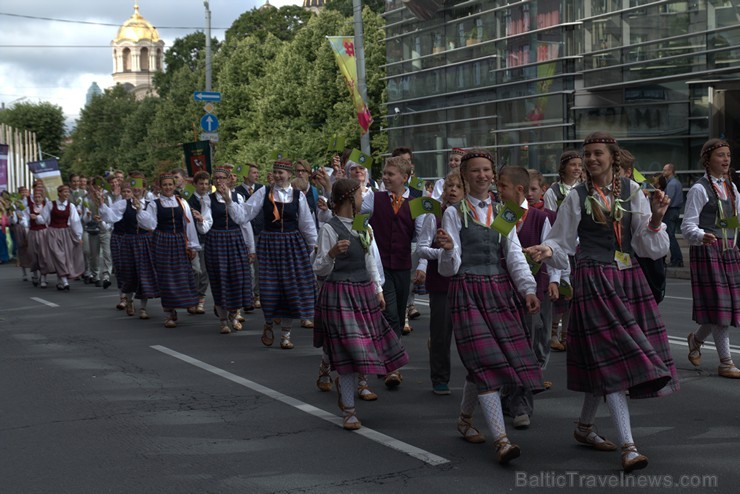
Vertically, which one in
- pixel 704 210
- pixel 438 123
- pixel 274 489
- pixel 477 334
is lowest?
pixel 274 489

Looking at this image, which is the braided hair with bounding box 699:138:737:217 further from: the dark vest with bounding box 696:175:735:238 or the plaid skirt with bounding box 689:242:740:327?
the plaid skirt with bounding box 689:242:740:327

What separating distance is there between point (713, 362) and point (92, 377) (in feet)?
18.0

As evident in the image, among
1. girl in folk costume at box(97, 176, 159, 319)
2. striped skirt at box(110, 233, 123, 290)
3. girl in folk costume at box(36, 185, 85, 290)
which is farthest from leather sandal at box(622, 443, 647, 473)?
girl in folk costume at box(36, 185, 85, 290)

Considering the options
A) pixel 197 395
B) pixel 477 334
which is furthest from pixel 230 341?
pixel 477 334

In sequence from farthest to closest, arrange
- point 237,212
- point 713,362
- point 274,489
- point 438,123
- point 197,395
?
point 438,123, point 237,212, point 713,362, point 197,395, point 274,489

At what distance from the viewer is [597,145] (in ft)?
19.7

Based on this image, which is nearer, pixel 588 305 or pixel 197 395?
pixel 588 305

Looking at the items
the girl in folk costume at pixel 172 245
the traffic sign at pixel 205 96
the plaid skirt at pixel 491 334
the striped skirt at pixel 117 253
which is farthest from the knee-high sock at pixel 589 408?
the traffic sign at pixel 205 96

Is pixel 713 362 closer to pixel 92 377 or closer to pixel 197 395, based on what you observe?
pixel 197 395

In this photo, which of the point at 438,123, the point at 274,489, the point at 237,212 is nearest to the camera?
the point at 274,489

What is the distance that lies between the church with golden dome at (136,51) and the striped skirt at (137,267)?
17139cm

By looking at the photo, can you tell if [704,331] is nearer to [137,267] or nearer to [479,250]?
[479,250]

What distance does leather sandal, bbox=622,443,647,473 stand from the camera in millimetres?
5601

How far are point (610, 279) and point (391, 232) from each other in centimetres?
346
